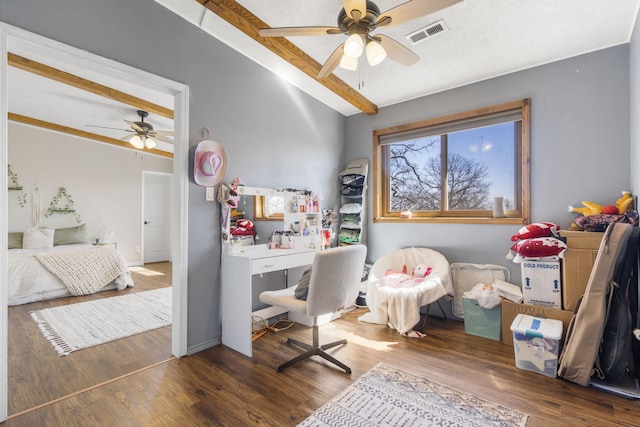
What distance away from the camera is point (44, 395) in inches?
71.0

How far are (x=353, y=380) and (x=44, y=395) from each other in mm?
1943

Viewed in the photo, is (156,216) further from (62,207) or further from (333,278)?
(333,278)

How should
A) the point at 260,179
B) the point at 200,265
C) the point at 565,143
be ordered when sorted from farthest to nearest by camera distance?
1. the point at 260,179
2. the point at 565,143
3. the point at 200,265

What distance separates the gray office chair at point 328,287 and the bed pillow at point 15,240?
16.2 feet

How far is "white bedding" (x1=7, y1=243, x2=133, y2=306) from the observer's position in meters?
3.61

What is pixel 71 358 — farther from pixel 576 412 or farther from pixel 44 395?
pixel 576 412

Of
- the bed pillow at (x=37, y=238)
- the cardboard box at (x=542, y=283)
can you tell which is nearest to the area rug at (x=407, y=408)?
the cardboard box at (x=542, y=283)

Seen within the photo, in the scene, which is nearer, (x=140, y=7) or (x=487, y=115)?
(x=140, y=7)

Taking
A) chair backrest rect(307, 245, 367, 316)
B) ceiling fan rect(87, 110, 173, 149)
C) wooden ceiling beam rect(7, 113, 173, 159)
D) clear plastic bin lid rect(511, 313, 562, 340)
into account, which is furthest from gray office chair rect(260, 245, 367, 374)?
wooden ceiling beam rect(7, 113, 173, 159)

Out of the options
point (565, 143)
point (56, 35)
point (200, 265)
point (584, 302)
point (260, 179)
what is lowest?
point (584, 302)

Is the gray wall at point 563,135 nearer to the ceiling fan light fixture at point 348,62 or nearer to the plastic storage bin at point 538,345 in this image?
the plastic storage bin at point 538,345

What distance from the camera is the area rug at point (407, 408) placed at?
5.17 feet

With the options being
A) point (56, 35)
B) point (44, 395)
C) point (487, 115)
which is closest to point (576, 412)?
point (487, 115)

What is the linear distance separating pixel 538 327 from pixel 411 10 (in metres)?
2.29
